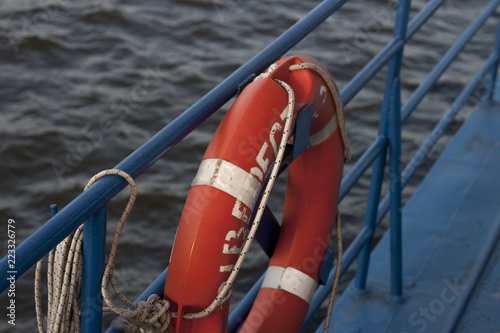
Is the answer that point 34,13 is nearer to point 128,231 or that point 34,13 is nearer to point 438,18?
point 128,231

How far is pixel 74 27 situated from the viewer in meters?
5.65

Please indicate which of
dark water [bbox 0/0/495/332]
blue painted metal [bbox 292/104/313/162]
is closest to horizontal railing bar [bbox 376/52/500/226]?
blue painted metal [bbox 292/104/313/162]

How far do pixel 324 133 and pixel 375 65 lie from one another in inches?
14.0

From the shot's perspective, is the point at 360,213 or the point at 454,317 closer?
the point at 454,317

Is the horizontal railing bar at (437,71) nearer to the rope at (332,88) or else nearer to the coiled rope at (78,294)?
the rope at (332,88)

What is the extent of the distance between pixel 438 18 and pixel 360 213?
9.12 ft

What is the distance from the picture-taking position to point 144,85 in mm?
4992

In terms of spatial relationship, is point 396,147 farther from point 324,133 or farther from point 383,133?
point 324,133

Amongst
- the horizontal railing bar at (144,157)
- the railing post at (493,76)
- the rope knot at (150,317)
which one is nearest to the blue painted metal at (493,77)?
the railing post at (493,76)

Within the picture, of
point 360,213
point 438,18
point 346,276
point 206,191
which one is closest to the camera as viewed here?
point 206,191

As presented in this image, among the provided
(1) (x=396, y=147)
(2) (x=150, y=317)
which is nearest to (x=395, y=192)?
(1) (x=396, y=147)

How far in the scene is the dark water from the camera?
13.3ft

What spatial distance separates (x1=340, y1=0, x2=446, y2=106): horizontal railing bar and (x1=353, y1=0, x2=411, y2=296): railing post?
4cm

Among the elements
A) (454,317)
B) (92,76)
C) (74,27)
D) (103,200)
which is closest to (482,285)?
(454,317)
